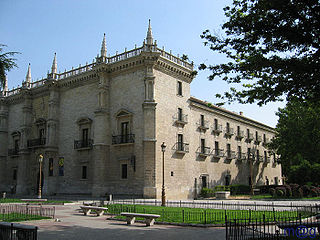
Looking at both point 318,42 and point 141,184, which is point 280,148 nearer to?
point 141,184

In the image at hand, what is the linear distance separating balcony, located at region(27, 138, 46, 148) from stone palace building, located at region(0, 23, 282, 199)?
0.13m

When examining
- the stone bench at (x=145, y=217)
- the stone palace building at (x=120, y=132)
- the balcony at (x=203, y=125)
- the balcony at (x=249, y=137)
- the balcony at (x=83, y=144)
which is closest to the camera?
the stone bench at (x=145, y=217)

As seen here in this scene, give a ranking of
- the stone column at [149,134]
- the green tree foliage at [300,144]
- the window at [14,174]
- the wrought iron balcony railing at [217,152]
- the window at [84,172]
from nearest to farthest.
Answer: the stone column at [149,134] → the window at [84,172] → the green tree foliage at [300,144] → the wrought iron balcony railing at [217,152] → the window at [14,174]

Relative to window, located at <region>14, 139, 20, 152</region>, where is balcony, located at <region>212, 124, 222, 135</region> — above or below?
above

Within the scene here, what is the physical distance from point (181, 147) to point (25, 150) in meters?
21.8

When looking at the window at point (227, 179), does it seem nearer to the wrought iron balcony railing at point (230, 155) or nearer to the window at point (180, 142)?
the wrought iron balcony railing at point (230, 155)

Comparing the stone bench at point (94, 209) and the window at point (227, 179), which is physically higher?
the window at point (227, 179)

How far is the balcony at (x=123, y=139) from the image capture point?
31047mm

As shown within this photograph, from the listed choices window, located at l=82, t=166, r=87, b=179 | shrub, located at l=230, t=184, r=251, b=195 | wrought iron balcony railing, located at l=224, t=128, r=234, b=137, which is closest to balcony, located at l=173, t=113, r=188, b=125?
shrub, located at l=230, t=184, r=251, b=195

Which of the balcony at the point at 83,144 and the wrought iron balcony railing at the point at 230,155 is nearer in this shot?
the balcony at the point at 83,144

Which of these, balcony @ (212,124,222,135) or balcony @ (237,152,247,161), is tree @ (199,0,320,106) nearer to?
balcony @ (212,124,222,135)

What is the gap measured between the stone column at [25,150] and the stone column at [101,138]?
12.9 metres

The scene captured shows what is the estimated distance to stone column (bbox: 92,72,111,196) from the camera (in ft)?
104

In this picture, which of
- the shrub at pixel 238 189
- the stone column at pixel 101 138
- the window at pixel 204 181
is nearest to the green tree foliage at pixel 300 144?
the shrub at pixel 238 189
